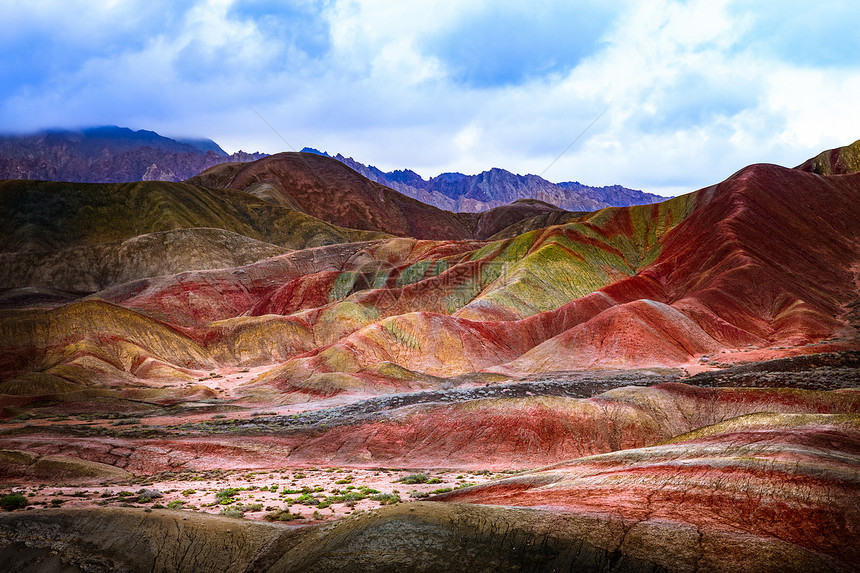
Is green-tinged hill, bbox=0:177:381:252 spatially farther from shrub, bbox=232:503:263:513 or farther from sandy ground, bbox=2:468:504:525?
shrub, bbox=232:503:263:513

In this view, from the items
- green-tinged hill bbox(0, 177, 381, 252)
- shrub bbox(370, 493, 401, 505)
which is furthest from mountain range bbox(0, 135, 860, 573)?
green-tinged hill bbox(0, 177, 381, 252)


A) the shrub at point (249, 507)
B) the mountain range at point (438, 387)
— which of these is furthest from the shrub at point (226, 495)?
the shrub at point (249, 507)

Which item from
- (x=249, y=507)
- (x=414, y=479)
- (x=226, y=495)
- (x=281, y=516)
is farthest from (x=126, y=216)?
(x=281, y=516)

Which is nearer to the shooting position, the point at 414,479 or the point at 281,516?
the point at 281,516

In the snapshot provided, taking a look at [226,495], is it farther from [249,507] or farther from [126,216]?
[126,216]

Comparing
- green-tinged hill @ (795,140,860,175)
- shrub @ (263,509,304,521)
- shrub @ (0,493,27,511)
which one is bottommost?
shrub @ (263,509,304,521)

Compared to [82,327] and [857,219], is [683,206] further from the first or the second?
[82,327]

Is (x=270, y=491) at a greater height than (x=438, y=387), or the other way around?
(x=270, y=491)
